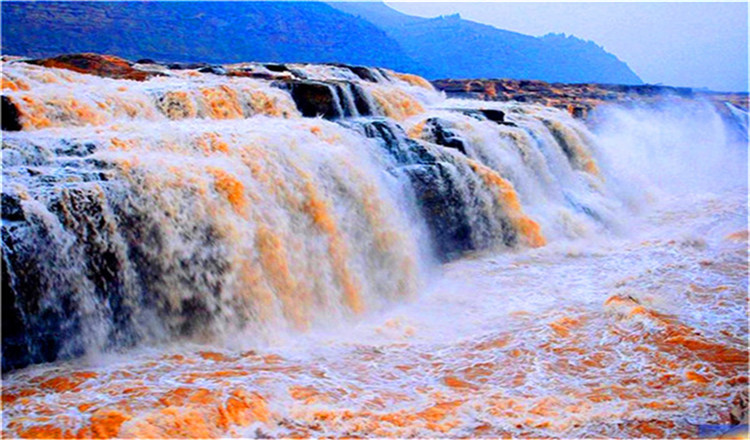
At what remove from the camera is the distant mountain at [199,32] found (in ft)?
226

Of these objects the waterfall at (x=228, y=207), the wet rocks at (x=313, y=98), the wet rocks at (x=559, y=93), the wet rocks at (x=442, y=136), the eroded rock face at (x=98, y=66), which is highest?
the wet rocks at (x=559, y=93)

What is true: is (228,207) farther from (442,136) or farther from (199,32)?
(199,32)

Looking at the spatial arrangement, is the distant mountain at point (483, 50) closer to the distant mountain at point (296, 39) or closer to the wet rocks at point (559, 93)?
the distant mountain at point (296, 39)

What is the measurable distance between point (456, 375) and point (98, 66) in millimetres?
11979

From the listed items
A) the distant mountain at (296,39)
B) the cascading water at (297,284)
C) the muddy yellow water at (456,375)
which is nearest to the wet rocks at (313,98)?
the cascading water at (297,284)

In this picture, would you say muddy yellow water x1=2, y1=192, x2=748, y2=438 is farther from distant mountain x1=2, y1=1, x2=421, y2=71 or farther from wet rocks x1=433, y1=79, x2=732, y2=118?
distant mountain x1=2, y1=1, x2=421, y2=71

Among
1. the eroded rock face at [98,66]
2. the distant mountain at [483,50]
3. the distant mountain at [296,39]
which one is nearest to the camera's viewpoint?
the eroded rock face at [98,66]

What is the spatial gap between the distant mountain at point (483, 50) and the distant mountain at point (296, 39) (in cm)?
25

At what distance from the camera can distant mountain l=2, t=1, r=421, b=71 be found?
6894 cm

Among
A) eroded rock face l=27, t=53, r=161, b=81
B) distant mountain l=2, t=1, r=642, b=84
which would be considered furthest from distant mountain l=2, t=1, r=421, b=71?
eroded rock face l=27, t=53, r=161, b=81

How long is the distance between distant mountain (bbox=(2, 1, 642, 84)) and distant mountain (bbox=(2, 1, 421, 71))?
14cm

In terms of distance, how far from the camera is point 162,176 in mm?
6805

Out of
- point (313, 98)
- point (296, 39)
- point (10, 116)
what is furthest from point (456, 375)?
point (296, 39)

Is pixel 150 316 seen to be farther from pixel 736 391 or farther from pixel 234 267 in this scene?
pixel 736 391
